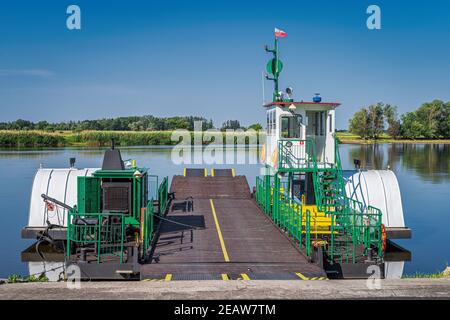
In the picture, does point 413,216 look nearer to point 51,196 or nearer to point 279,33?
point 279,33

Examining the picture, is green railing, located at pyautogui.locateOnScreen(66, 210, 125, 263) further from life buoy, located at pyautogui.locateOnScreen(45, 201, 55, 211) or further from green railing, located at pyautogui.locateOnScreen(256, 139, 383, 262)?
life buoy, located at pyautogui.locateOnScreen(45, 201, 55, 211)

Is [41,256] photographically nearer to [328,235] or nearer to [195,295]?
[328,235]

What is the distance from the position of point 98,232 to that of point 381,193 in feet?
42.3

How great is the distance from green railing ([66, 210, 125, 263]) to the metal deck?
1175 mm

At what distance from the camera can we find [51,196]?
842 inches

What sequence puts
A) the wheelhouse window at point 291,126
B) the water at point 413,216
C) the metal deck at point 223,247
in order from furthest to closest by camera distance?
the water at point 413,216 → the wheelhouse window at point 291,126 → the metal deck at point 223,247

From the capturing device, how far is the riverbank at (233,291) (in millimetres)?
8242

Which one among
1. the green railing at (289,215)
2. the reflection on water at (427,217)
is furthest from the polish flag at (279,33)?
the reflection on water at (427,217)

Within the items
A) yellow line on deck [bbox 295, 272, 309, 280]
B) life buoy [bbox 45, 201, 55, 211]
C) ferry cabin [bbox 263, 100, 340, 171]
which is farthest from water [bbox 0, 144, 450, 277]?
yellow line on deck [bbox 295, 272, 309, 280]

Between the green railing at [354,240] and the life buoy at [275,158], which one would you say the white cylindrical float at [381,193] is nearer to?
the life buoy at [275,158]

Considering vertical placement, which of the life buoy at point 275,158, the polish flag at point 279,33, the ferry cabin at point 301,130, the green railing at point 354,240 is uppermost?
the polish flag at point 279,33

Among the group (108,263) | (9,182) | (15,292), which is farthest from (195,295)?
(9,182)

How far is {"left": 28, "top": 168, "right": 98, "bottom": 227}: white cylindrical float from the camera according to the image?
2123 centimetres

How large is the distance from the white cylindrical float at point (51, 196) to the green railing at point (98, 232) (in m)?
6.68
